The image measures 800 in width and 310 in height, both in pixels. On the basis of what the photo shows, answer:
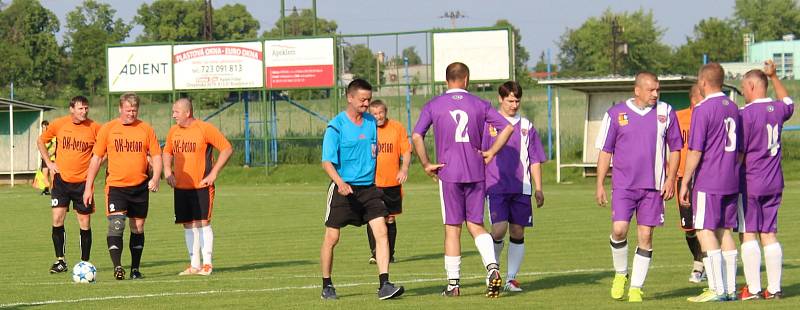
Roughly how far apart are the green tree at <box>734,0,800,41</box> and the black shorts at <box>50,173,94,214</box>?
123 meters

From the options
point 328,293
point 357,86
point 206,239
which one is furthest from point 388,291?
point 206,239

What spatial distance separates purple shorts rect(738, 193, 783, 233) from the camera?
11.0 meters

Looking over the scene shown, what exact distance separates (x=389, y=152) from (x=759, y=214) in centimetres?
530

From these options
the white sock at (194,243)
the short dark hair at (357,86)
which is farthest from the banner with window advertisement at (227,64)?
the short dark hair at (357,86)

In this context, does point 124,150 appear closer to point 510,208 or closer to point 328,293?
point 328,293

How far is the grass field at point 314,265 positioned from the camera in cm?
1138

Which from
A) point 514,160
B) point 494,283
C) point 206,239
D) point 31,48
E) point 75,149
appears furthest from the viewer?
point 31,48

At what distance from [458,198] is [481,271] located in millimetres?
2976

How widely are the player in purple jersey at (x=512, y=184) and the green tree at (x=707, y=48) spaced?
319 ft

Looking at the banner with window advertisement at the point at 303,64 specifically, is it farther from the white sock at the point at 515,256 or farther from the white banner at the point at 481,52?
the white sock at the point at 515,256

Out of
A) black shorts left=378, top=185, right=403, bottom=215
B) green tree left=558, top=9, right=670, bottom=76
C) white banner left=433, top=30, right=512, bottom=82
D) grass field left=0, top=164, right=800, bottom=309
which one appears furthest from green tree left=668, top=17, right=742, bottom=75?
black shorts left=378, top=185, right=403, bottom=215

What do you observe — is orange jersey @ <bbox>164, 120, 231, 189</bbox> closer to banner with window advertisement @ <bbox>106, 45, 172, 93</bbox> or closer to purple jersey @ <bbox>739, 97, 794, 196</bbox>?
purple jersey @ <bbox>739, 97, 794, 196</bbox>

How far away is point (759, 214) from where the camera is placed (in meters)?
11.0

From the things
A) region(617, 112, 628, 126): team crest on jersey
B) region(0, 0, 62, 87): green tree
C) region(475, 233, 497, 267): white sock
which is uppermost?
region(0, 0, 62, 87): green tree
